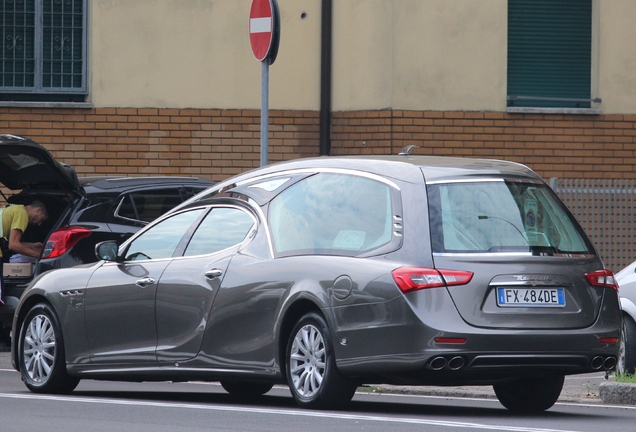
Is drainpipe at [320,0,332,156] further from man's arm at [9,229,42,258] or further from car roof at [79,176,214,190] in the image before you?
man's arm at [9,229,42,258]

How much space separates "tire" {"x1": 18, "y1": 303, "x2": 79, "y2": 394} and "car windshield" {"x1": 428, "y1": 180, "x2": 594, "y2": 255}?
347cm

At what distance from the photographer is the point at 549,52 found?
60.0 ft

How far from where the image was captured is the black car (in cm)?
1271

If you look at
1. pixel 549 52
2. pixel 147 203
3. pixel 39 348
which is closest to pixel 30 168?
pixel 147 203

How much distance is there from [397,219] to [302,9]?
1019 centimetres

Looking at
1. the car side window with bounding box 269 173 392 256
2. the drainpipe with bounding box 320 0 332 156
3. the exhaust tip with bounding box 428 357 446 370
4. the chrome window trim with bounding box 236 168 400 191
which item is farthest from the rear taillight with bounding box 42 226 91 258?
the drainpipe with bounding box 320 0 332 156

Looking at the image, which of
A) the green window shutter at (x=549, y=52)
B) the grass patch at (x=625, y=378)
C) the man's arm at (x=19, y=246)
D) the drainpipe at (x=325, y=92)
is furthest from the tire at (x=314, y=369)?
the green window shutter at (x=549, y=52)

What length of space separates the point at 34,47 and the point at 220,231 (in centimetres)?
899

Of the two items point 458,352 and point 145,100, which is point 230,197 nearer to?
point 458,352

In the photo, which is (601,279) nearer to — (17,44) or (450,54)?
(450,54)

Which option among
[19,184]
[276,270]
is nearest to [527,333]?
[276,270]

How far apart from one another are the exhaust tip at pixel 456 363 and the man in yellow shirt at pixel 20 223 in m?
6.14

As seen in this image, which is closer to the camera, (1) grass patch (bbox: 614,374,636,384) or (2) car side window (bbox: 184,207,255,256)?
(2) car side window (bbox: 184,207,255,256)

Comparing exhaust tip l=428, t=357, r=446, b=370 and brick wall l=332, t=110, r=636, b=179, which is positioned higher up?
brick wall l=332, t=110, r=636, b=179
